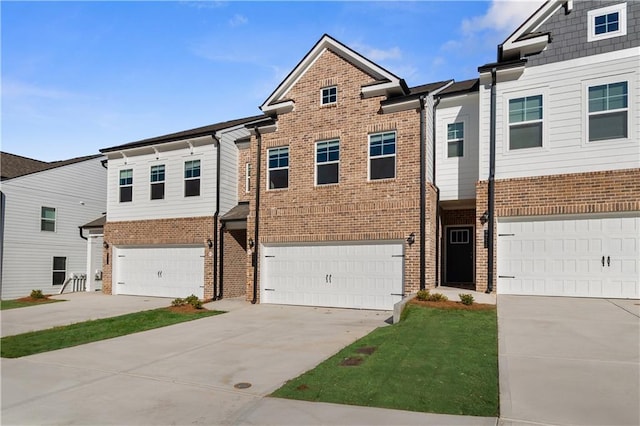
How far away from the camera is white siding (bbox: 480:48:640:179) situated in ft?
39.2

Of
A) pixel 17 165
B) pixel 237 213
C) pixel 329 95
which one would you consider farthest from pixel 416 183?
pixel 17 165

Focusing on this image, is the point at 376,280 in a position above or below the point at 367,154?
below

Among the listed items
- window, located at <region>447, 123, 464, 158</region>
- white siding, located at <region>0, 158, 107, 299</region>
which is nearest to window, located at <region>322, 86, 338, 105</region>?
window, located at <region>447, 123, 464, 158</region>

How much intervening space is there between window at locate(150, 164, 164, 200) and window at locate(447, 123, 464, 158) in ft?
40.6

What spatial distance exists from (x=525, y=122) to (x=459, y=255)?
18.9 ft

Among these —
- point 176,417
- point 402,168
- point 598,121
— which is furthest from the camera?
point 402,168

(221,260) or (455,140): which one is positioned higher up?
(455,140)

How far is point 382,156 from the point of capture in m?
14.9

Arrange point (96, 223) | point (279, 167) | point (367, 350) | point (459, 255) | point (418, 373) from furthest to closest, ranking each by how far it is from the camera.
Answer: point (96, 223)
point (459, 255)
point (279, 167)
point (367, 350)
point (418, 373)

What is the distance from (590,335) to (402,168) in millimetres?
7462

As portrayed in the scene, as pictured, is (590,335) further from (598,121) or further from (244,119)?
(244,119)

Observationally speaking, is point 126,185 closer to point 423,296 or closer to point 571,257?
point 423,296

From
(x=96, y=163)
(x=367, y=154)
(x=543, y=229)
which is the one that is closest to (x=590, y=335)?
(x=543, y=229)

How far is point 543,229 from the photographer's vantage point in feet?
41.7
